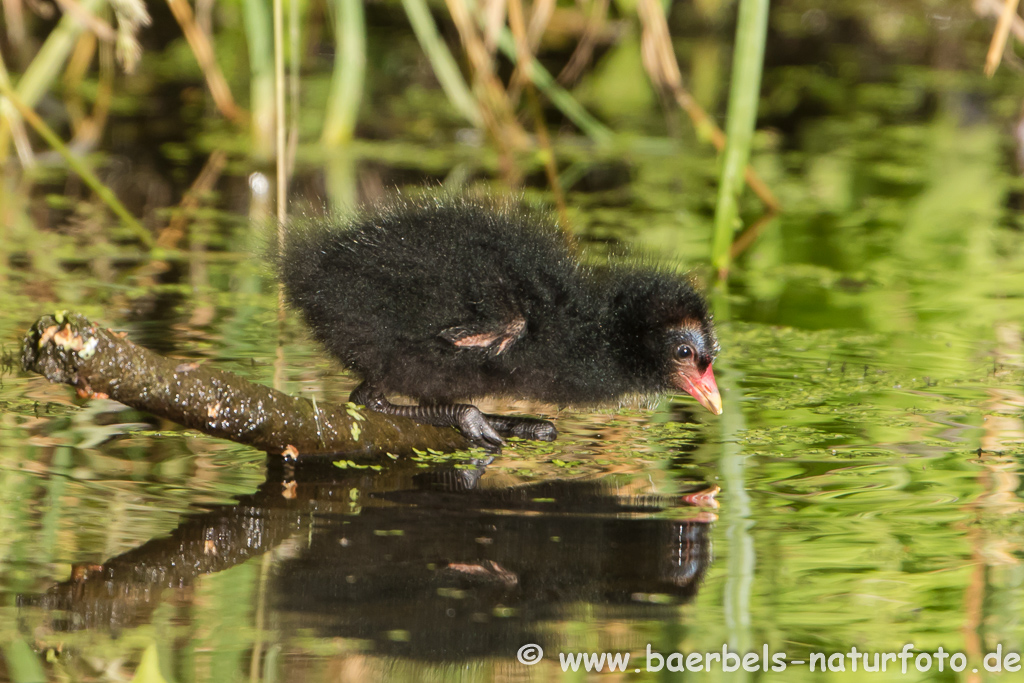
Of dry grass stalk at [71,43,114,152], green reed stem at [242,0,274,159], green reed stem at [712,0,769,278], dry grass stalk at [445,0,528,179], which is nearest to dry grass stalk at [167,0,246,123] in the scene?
green reed stem at [242,0,274,159]

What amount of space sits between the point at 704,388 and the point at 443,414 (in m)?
0.81

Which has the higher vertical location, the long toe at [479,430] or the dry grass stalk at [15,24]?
the dry grass stalk at [15,24]

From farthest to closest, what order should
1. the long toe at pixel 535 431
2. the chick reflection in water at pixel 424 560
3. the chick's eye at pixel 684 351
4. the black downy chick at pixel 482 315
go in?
the chick's eye at pixel 684 351
the long toe at pixel 535 431
the black downy chick at pixel 482 315
the chick reflection in water at pixel 424 560

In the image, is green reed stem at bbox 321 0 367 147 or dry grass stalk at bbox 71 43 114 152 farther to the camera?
dry grass stalk at bbox 71 43 114 152

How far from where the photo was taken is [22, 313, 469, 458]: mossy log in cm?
288

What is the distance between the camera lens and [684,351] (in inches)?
153

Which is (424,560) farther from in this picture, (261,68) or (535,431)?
(261,68)

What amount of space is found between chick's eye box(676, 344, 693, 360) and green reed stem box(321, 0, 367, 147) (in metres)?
3.79

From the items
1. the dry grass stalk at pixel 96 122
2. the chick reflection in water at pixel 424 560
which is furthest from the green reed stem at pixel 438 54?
the chick reflection in water at pixel 424 560

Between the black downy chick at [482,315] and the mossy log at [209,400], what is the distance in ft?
0.59

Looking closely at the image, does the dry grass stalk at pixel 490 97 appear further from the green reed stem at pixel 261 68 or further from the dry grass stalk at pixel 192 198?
the dry grass stalk at pixel 192 198

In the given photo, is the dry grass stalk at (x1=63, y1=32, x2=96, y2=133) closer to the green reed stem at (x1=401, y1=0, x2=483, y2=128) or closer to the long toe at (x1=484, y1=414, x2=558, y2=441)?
the green reed stem at (x1=401, y1=0, x2=483, y2=128)

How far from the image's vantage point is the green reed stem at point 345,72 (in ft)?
23.1

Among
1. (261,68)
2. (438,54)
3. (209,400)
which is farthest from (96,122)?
(209,400)
